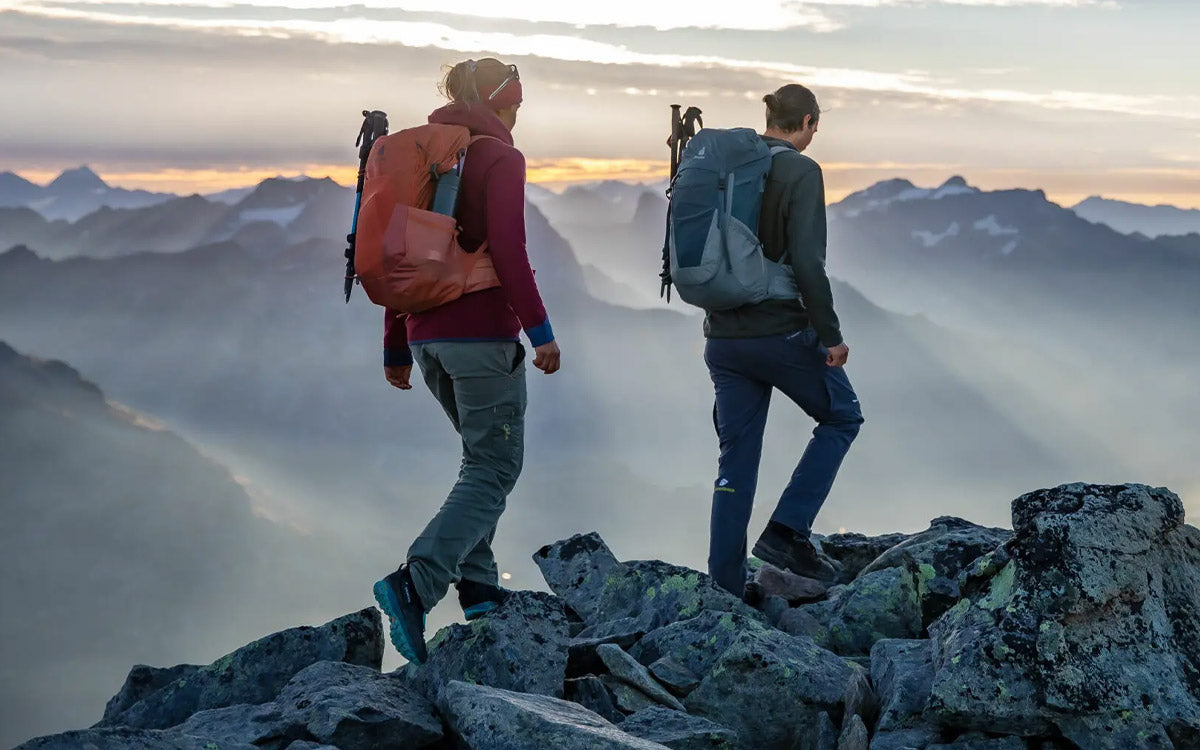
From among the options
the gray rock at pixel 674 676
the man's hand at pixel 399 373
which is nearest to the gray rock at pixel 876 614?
the gray rock at pixel 674 676

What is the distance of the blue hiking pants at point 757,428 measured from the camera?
8.49 m

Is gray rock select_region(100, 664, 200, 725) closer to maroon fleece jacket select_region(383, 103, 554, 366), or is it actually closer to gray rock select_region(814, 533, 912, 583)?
maroon fleece jacket select_region(383, 103, 554, 366)

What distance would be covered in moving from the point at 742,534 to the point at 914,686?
2.60 meters

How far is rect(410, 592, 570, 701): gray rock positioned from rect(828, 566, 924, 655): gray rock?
2215 millimetres

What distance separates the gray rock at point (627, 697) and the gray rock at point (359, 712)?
1.16 meters

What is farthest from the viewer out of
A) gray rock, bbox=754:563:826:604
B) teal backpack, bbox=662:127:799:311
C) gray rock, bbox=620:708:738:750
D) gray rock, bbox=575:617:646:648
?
gray rock, bbox=754:563:826:604

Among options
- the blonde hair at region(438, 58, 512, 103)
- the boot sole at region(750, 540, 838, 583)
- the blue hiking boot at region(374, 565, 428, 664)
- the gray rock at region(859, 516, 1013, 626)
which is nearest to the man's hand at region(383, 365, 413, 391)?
the blue hiking boot at region(374, 565, 428, 664)

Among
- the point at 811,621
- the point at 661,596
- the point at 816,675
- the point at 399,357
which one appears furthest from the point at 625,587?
the point at 399,357

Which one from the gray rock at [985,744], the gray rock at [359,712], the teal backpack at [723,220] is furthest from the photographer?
the teal backpack at [723,220]

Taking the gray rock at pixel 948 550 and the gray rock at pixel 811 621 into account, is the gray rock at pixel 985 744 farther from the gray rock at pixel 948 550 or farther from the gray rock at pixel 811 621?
the gray rock at pixel 948 550

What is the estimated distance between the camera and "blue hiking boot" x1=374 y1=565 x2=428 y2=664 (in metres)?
6.90

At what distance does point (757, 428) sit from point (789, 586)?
5.06 ft

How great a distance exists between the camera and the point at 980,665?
6.17 m

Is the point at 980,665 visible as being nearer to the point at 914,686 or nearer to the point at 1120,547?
the point at 914,686
